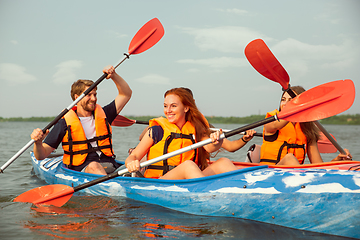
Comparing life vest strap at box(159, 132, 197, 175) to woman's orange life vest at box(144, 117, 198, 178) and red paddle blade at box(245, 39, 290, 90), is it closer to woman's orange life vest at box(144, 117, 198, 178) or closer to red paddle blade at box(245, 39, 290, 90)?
woman's orange life vest at box(144, 117, 198, 178)

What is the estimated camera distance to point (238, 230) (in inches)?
94.4

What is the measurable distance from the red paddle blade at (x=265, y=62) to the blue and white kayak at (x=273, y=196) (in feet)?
4.90

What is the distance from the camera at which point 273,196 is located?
7.93 ft

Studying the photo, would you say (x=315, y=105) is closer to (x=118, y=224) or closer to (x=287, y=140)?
(x=287, y=140)

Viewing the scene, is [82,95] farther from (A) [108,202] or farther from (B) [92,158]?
(A) [108,202]

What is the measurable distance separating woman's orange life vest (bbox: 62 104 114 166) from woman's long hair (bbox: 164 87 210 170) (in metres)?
1.06

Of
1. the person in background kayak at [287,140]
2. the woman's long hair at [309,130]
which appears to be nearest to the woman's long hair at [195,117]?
the person in background kayak at [287,140]

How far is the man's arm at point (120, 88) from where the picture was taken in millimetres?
3809

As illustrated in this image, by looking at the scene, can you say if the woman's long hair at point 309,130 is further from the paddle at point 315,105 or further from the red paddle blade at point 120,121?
the red paddle blade at point 120,121

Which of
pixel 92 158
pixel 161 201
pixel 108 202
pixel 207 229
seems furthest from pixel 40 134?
pixel 207 229

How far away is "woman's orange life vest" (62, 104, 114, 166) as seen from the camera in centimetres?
358

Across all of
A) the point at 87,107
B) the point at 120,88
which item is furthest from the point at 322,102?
the point at 87,107

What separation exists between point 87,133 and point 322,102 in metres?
2.53

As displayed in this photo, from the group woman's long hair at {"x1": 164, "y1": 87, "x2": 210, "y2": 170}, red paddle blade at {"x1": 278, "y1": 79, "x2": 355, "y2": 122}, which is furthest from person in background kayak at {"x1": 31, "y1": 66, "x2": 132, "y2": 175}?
red paddle blade at {"x1": 278, "y1": 79, "x2": 355, "y2": 122}
